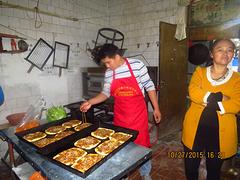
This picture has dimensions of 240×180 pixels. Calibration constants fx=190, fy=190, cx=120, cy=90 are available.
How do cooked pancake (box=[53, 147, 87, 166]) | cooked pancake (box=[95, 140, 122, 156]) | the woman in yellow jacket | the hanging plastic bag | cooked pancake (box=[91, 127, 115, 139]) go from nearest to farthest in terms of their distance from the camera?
cooked pancake (box=[53, 147, 87, 166]), cooked pancake (box=[95, 140, 122, 156]), the woman in yellow jacket, cooked pancake (box=[91, 127, 115, 139]), the hanging plastic bag

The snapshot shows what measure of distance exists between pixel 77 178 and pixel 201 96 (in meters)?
1.34

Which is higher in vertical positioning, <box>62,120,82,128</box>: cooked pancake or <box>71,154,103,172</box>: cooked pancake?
<box>62,120,82,128</box>: cooked pancake

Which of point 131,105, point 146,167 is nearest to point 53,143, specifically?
point 131,105

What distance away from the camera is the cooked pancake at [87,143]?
1.79 meters

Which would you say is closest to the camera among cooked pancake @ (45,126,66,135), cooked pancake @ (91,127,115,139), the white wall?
cooked pancake @ (91,127,115,139)

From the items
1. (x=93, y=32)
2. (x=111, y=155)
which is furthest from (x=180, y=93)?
(x=111, y=155)

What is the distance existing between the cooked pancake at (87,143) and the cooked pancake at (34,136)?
0.41 m

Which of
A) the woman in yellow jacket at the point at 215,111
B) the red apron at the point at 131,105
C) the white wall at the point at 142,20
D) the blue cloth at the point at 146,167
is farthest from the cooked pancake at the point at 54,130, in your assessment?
the white wall at the point at 142,20

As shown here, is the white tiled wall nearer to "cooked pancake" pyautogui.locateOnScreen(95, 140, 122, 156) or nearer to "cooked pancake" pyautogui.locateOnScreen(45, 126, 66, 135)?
"cooked pancake" pyautogui.locateOnScreen(45, 126, 66, 135)

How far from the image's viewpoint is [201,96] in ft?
6.12

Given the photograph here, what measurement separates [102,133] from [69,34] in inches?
121

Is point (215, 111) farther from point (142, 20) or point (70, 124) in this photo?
point (142, 20)

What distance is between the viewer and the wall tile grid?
349 centimetres

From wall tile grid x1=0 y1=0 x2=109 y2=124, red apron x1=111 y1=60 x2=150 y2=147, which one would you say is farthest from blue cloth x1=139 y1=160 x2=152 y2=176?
wall tile grid x1=0 y1=0 x2=109 y2=124
